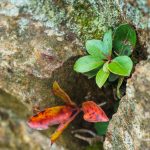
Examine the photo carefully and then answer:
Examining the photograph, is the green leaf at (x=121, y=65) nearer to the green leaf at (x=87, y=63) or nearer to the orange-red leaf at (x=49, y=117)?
the green leaf at (x=87, y=63)

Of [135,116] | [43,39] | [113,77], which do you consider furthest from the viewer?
[43,39]

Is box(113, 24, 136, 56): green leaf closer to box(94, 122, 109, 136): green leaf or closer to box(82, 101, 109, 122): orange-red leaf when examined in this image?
box(82, 101, 109, 122): orange-red leaf

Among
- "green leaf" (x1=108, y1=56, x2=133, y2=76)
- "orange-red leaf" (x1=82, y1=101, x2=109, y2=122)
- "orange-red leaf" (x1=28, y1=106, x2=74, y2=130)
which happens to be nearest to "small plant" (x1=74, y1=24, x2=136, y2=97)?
"green leaf" (x1=108, y1=56, x2=133, y2=76)

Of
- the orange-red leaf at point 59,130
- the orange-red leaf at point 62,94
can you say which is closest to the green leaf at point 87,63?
the orange-red leaf at point 62,94

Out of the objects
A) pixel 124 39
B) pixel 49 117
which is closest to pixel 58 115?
pixel 49 117

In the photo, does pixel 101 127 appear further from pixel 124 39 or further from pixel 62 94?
pixel 124 39

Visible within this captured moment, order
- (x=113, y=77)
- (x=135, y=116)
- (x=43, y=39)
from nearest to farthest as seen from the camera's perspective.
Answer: (x=135, y=116), (x=113, y=77), (x=43, y=39)
